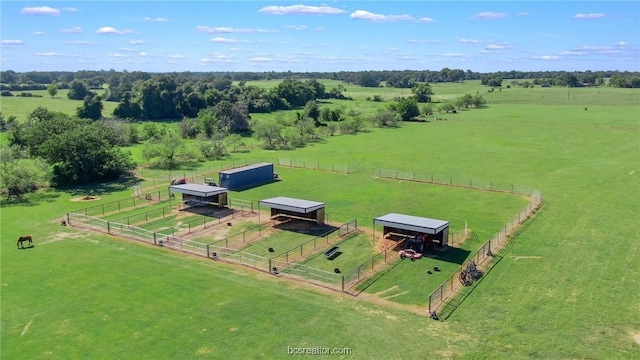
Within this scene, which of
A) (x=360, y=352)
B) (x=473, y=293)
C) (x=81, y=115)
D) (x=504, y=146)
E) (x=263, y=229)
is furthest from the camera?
(x=81, y=115)

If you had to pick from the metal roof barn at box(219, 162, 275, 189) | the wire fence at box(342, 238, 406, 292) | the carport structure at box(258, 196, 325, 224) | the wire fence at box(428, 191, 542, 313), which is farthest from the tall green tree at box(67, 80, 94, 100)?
the wire fence at box(428, 191, 542, 313)

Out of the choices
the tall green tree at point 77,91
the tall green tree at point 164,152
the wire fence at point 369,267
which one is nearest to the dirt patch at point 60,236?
the wire fence at point 369,267

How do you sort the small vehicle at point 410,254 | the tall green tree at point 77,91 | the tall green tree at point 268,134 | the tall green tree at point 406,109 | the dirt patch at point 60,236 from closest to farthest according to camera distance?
1. the small vehicle at point 410,254
2. the dirt patch at point 60,236
3. the tall green tree at point 268,134
4. the tall green tree at point 406,109
5. the tall green tree at point 77,91

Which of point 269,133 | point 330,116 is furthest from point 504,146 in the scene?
point 330,116

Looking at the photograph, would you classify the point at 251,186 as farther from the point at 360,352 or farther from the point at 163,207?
the point at 360,352

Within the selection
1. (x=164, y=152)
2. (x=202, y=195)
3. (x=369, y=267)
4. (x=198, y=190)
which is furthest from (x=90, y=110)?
(x=369, y=267)

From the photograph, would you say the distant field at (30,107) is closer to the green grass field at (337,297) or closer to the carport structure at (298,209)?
the green grass field at (337,297)
